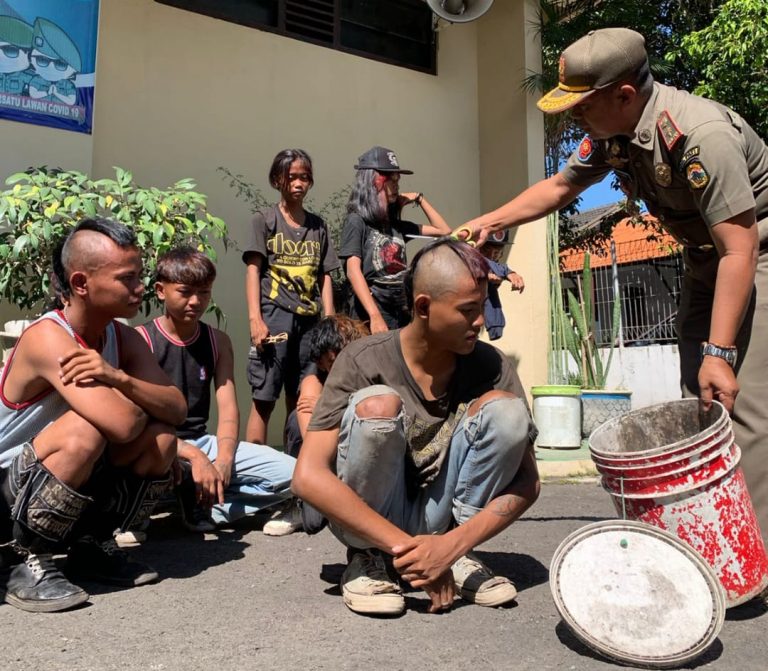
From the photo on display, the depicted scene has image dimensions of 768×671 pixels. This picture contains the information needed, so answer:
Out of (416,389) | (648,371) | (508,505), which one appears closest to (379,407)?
(416,389)

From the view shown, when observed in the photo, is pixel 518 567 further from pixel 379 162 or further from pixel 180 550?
pixel 379 162

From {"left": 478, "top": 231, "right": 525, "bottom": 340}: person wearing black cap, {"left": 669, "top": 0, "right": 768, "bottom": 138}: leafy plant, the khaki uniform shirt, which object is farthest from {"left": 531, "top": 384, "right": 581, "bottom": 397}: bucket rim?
{"left": 669, "top": 0, "right": 768, "bottom": 138}: leafy plant

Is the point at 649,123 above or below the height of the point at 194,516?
above

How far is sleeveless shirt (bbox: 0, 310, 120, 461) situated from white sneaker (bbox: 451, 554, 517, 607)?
1347 millimetres

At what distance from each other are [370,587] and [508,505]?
1.57 ft

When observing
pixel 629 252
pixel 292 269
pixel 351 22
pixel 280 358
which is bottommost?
pixel 280 358

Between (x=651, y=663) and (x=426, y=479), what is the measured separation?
0.85 m

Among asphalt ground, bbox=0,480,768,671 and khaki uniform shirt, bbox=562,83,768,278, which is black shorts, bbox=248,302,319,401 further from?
khaki uniform shirt, bbox=562,83,768,278

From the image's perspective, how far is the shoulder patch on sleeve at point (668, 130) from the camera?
2455mm

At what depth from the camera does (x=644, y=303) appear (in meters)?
14.2

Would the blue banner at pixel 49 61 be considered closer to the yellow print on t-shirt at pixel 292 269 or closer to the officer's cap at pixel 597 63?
the yellow print on t-shirt at pixel 292 269

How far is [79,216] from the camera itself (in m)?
4.22

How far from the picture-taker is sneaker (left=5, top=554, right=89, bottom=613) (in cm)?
237

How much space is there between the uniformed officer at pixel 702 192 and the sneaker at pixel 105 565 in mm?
1933
